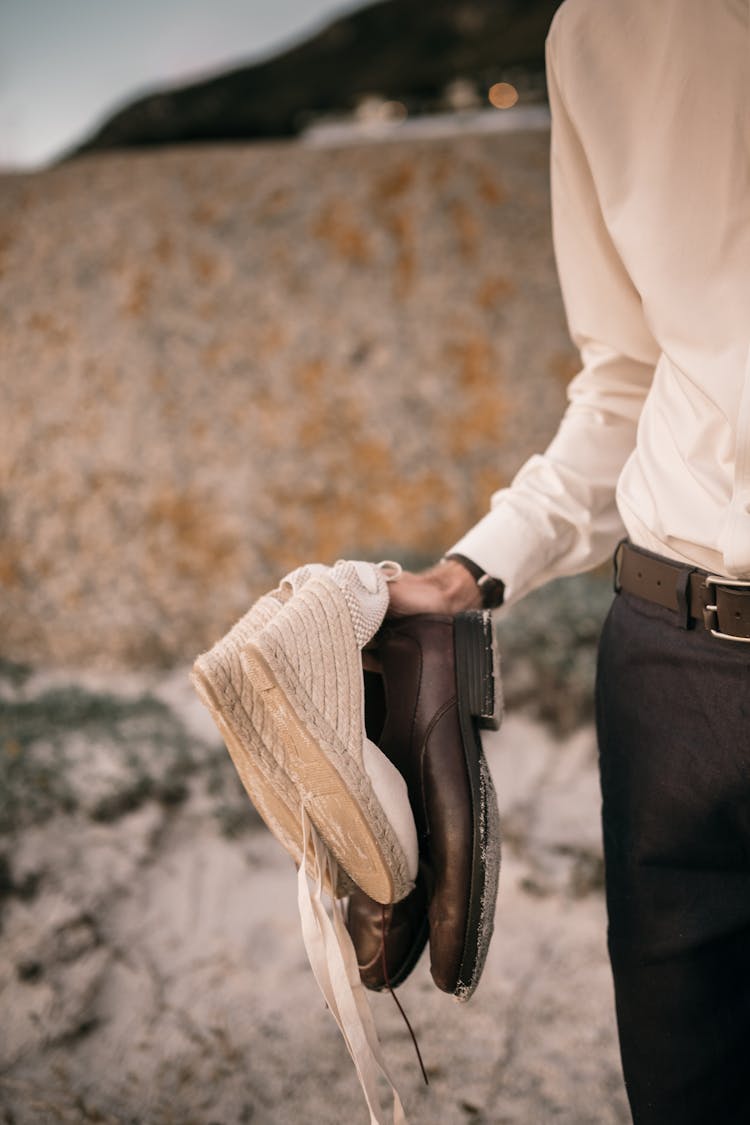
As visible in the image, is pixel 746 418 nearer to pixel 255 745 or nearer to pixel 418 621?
pixel 418 621

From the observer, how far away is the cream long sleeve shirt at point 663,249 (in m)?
0.83

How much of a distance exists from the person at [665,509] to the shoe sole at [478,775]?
98 millimetres

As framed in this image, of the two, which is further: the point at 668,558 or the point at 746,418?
the point at 668,558

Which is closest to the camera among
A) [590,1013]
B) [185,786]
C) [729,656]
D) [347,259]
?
[729,656]

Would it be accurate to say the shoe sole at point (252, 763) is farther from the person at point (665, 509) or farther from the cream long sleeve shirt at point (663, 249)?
the cream long sleeve shirt at point (663, 249)

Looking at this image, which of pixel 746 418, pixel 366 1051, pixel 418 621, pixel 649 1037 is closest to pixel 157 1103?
pixel 366 1051

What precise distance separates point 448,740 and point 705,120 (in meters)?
0.73

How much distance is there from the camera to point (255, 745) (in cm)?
88

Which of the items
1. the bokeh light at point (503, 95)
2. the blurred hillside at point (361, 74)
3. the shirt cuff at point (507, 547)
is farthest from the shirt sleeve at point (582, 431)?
the bokeh light at point (503, 95)

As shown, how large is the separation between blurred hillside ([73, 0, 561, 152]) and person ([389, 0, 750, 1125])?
3.27m

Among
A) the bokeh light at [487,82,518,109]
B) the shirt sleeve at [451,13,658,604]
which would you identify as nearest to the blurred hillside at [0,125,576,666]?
the bokeh light at [487,82,518,109]

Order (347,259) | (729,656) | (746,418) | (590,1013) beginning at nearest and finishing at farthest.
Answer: (746,418) → (729,656) → (590,1013) → (347,259)

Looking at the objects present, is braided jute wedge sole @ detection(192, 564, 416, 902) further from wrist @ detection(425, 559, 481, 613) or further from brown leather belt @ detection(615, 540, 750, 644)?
brown leather belt @ detection(615, 540, 750, 644)

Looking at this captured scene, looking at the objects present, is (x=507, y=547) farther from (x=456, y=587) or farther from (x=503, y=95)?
(x=503, y=95)
